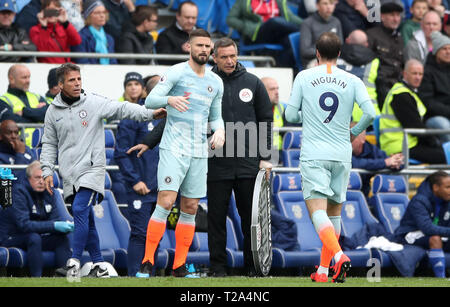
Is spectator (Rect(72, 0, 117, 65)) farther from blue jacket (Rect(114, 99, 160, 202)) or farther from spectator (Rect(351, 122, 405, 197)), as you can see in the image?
blue jacket (Rect(114, 99, 160, 202))

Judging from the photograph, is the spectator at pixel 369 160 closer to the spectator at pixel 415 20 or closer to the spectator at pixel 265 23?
the spectator at pixel 265 23

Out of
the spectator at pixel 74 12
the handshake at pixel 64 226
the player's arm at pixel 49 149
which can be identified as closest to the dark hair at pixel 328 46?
the player's arm at pixel 49 149

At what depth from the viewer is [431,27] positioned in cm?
1864

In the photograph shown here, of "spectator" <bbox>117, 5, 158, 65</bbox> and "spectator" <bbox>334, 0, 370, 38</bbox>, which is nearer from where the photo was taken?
A: "spectator" <bbox>117, 5, 158, 65</bbox>

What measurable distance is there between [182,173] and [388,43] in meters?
8.22

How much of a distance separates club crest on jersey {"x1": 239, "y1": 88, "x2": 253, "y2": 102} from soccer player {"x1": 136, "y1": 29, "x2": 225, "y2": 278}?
0.76m

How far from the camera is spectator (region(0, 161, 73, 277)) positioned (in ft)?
39.5

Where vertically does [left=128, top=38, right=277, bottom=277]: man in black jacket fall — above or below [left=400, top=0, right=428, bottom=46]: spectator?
below

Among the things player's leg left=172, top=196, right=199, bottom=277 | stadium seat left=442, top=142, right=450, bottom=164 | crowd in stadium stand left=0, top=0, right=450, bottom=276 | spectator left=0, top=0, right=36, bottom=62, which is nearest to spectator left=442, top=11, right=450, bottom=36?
crowd in stadium stand left=0, top=0, right=450, bottom=276

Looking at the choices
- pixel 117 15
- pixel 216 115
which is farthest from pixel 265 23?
pixel 216 115

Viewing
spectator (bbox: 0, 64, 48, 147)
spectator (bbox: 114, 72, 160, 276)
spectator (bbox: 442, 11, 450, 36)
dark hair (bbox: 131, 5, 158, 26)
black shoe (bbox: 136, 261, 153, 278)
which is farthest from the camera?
spectator (bbox: 442, 11, 450, 36)

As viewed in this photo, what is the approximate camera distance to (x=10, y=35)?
15828 millimetres
